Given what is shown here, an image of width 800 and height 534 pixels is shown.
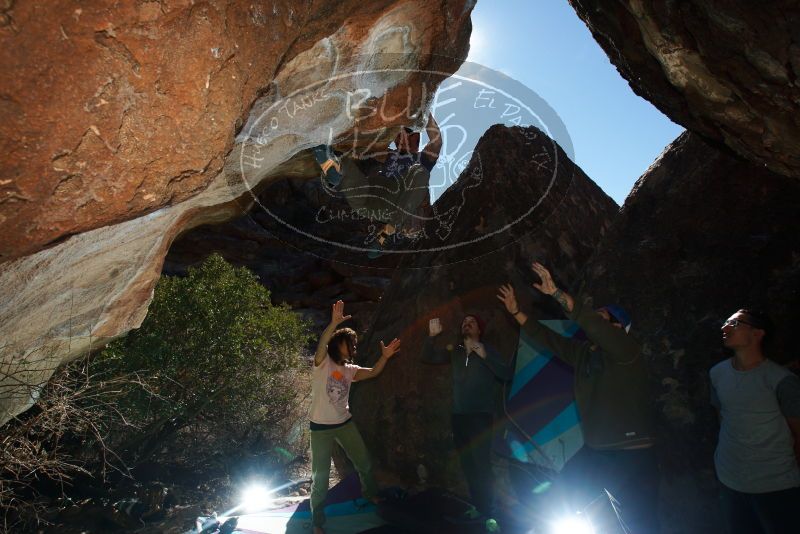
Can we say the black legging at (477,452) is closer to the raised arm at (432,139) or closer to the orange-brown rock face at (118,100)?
the raised arm at (432,139)

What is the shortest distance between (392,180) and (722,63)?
3509mm

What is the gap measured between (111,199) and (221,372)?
6.44 m

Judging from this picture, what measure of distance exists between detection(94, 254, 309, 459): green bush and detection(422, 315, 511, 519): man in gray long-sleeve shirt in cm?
447

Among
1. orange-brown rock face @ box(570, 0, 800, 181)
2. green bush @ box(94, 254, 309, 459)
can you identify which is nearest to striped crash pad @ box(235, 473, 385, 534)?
green bush @ box(94, 254, 309, 459)

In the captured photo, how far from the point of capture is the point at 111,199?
260 cm

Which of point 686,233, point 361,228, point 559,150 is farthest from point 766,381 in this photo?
point 361,228

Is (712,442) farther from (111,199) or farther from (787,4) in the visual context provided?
(111,199)

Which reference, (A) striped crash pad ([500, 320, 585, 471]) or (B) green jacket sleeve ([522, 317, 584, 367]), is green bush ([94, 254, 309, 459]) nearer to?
(A) striped crash pad ([500, 320, 585, 471])

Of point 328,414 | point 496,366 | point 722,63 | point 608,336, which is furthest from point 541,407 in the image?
point 722,63

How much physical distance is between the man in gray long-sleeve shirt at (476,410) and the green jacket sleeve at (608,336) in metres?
1.29

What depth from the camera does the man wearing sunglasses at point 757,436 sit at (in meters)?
2.72

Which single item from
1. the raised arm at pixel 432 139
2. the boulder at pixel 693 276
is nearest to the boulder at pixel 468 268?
the boulder at pixel 693 276

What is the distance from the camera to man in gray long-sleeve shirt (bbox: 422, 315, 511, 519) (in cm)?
463

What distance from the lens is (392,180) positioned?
571 cm
